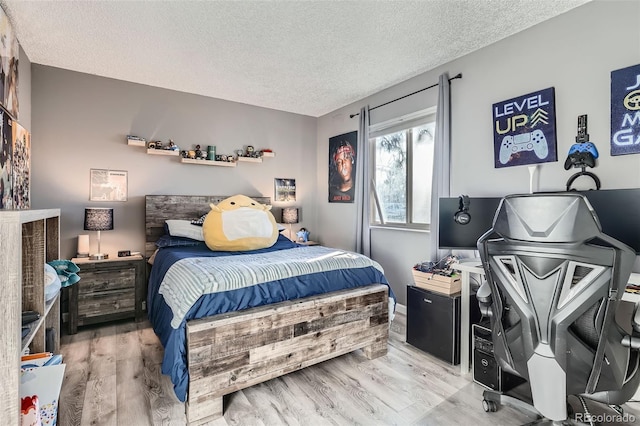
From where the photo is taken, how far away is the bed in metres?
1.75

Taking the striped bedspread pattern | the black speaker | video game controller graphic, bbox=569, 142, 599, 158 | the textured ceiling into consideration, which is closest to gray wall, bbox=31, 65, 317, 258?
the textured ceiling

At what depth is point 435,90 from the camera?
3.14m

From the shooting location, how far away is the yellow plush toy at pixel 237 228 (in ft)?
9.86

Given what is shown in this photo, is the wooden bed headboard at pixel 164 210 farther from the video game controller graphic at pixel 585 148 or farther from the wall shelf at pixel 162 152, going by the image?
the video game controller graphic at pixel 585 148

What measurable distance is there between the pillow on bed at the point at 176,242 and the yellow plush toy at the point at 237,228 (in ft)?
1.10

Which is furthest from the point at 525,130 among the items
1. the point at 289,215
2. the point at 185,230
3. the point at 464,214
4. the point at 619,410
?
the point at 185,230

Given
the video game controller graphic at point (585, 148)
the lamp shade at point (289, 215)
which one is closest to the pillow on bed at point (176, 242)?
the lamp shade at point (289, 215)

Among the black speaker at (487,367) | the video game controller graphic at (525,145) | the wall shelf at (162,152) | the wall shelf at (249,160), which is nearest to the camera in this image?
the black speaker at (487,367)

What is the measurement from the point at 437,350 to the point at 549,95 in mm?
2082

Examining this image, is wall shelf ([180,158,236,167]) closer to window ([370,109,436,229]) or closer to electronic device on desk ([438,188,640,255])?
window ([370,109,436,229])

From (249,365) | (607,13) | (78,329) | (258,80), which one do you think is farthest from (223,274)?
(607,13)

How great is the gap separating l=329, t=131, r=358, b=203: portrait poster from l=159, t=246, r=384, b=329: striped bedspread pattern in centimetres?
175

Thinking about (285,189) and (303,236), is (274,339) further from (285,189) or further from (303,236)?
(285,189)

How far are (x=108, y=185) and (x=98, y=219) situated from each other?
0.52 metres
